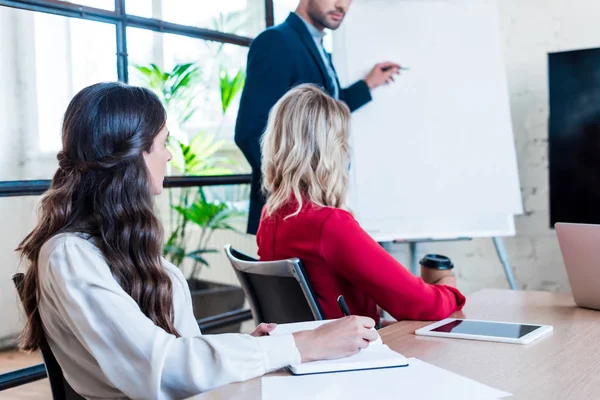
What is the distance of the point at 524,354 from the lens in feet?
3.90

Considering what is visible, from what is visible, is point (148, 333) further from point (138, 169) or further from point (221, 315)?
point (221, 315)

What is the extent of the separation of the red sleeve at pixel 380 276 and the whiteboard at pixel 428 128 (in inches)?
52.6

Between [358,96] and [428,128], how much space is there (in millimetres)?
348

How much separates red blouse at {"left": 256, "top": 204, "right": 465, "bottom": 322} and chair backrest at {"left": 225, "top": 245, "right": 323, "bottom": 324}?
105mm

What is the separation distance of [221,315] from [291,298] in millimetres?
1932

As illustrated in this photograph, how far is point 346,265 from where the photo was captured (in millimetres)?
1604

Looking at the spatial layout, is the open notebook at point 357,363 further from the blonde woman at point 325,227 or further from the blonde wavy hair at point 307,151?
the blonde wavy hair at point 307,151

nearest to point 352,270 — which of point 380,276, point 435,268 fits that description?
point 380,276

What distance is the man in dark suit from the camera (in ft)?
8.52

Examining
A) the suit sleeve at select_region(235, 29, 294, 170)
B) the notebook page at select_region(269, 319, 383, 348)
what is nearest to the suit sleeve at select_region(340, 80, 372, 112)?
the suit sleeve at select_region(235, 29, 294, 170)

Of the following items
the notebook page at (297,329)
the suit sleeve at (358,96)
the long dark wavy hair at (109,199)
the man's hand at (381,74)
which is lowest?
the notebook page at (297,329)

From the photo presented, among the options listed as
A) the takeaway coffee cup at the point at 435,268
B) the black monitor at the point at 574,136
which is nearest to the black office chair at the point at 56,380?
the takeaway coffee cup at the point at 435,268

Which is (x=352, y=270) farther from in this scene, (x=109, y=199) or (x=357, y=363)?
(x=109, y=199)

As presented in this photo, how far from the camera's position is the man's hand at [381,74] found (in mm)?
2951
